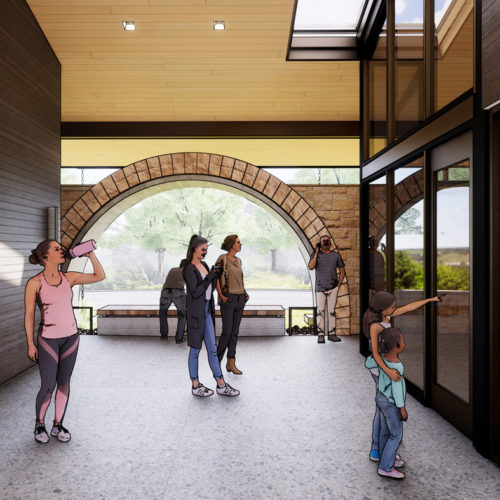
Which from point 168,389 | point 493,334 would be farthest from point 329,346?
point 493,334

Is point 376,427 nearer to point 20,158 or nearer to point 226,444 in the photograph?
point 226,444

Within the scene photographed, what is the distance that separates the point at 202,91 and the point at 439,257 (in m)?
4.58

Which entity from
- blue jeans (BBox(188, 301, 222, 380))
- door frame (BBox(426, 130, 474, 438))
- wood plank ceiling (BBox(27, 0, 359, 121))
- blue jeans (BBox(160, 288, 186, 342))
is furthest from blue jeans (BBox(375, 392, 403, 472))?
wood plank ceiling (BBox(27, 0, 359, 121))

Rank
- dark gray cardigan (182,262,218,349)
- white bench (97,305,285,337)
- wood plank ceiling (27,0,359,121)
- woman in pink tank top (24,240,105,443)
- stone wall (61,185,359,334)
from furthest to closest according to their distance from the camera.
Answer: stone wall (61,185,359,334) < white bench (97,305,285,337) < wood plank ceiling (27,0,359,121) < dark gray cardigan (182,262,218,349) < woman in pink tank top (24,240,105,443)

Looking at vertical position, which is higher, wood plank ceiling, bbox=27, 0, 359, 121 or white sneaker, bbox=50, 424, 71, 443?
wood plank ceiling, bbox=27, 0, 359, 121

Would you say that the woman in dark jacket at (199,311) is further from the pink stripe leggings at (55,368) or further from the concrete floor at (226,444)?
the pink stripe leggings at (55,368)

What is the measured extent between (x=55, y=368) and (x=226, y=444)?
4.69 feet

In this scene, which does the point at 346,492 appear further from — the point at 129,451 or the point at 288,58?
the point at 288,58

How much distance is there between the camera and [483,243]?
295 centimetres

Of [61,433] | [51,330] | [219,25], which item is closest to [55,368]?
[51,330]

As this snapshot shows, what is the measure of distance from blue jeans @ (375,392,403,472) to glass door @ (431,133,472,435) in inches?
39.0

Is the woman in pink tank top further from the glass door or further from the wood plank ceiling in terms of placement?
the wood plank ceiling

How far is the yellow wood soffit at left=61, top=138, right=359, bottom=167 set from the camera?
805 centimetres

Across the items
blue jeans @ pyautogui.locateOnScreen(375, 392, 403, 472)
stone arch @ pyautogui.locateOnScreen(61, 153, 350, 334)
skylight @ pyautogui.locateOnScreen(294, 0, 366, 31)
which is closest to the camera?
blue jeans @ pyautogui.locateOnScreen(375, 392, 403, 472)
